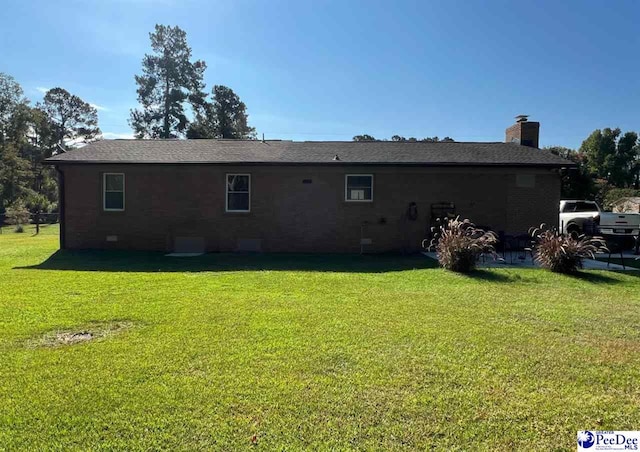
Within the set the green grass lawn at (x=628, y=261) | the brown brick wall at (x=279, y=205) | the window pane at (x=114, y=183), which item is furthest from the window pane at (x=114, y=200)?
the green grass lawn at (x=628, y=261)

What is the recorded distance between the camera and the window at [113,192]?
13.4 metres

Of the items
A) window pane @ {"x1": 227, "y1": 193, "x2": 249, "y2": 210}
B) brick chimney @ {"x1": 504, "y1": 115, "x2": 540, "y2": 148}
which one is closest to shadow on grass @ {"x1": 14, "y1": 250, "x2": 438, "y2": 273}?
window pane @ {"x1": 227, "y1": 193, "x2": 249, "y2": 210}

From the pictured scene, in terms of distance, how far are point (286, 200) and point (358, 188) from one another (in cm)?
249

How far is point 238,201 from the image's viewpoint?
44.3 feet

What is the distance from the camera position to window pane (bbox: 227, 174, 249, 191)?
44.2 ft

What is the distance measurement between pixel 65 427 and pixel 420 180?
12351 mm

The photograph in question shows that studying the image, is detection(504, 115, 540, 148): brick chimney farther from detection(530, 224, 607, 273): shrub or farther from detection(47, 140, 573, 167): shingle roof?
detection(530, 224, 607, 273): shrub

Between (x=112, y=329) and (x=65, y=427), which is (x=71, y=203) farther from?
(x=65, y=427)

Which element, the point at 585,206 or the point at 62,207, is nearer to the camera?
the point at 62,207

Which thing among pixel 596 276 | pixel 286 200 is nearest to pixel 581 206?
Answer: pixel 596 276

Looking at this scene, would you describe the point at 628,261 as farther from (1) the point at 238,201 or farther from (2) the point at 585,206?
(1) the point at 238,201

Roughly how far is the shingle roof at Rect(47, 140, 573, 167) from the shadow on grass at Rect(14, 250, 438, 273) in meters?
3.12

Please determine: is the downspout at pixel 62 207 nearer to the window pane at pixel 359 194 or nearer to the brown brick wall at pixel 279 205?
the brown brick wall at pixel 279 205

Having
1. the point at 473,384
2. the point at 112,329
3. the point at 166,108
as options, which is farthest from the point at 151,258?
the point at 166,108
